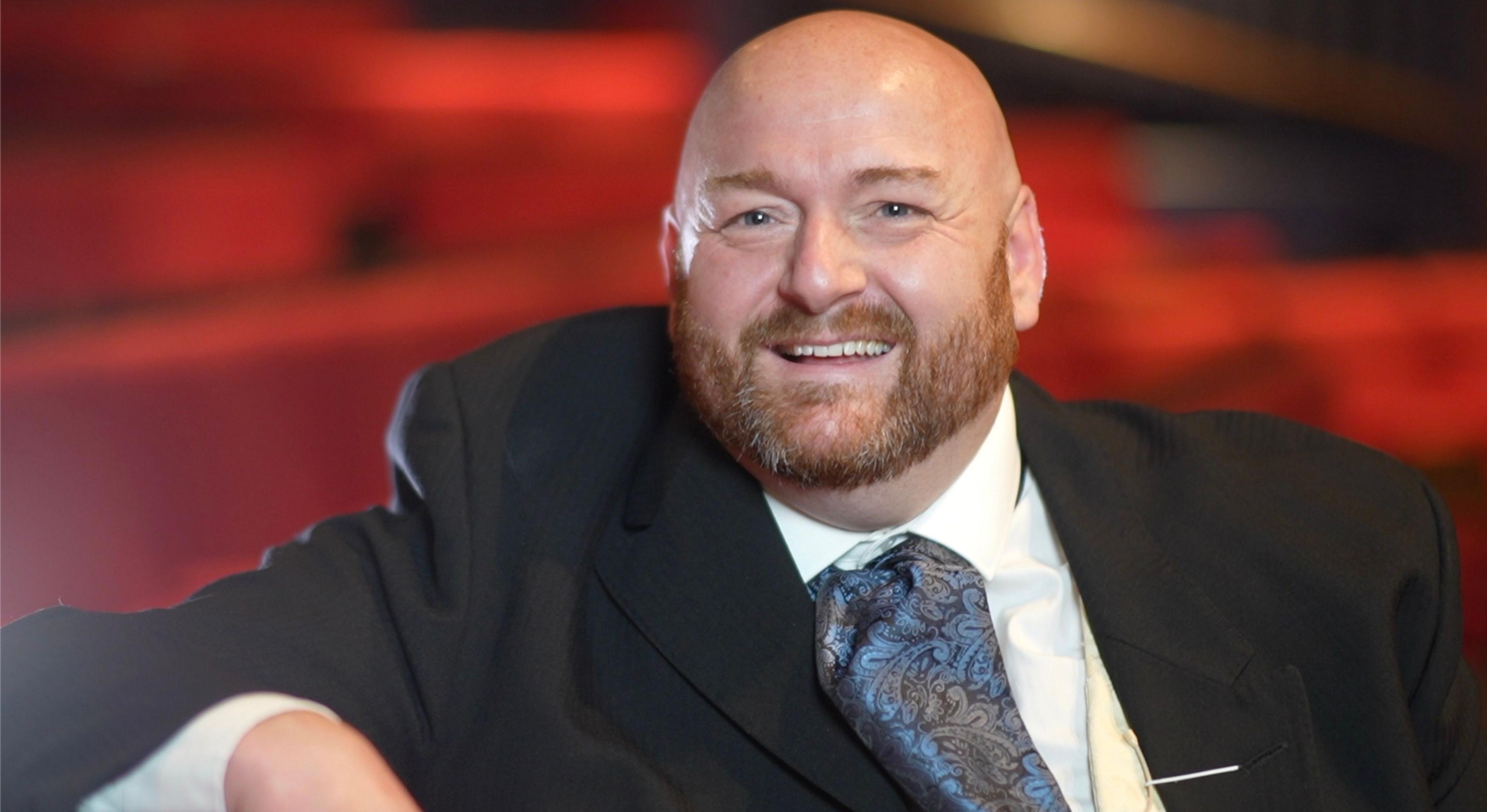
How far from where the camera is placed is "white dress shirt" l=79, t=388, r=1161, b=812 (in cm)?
146

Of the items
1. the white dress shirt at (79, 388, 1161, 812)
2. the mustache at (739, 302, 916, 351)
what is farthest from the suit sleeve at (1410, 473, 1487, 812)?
the mustache at (739, 302, 916, 351)

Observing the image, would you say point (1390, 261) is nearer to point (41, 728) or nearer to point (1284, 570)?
point (1284, 570)

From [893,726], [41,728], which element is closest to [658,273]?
[893,726]

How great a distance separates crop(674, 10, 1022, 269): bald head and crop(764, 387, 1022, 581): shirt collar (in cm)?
30

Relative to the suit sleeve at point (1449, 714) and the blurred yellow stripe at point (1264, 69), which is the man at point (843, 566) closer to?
the suit sleeve at point (1449, 714)

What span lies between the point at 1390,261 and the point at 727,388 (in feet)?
8.38

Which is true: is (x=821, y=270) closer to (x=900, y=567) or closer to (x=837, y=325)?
(x=837, y=325)

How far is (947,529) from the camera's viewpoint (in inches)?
60.8

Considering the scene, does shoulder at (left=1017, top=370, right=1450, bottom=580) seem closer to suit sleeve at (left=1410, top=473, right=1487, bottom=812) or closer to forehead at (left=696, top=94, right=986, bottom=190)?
suit sleeve at (left=1410, top=473, right=1487, bottom=812)

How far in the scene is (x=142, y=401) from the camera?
99.7 inches

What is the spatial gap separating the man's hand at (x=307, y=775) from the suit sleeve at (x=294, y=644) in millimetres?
72

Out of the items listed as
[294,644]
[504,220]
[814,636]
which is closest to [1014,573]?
[814,636]

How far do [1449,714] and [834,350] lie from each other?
82 centimetres

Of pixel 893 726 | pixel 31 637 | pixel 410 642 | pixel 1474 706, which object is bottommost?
pixel 1474 706
